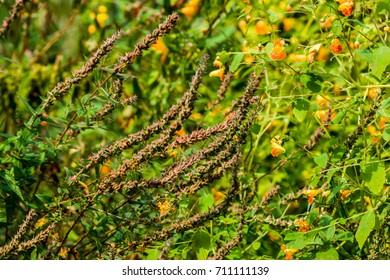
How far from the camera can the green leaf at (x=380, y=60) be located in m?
1.98

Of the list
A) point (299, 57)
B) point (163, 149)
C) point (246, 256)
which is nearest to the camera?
point (163, 149)

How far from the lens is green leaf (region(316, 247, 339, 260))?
211 cm

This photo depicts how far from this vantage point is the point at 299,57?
230 centimetres

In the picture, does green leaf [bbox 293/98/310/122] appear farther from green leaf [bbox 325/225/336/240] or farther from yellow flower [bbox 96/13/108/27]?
yellow flower [bbox 96/13/108/27]

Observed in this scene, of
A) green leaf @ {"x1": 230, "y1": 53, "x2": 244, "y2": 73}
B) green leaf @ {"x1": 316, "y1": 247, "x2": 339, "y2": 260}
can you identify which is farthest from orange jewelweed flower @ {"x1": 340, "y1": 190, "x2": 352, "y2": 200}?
green leaf @ {"x1": 230, "y1": 53, "x2": 244, "y2": 73}

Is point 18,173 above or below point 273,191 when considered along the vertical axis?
above

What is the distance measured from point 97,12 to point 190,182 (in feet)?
7.00

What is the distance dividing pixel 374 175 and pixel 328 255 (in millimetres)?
251

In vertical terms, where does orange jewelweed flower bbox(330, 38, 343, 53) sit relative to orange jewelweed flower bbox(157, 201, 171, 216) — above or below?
above

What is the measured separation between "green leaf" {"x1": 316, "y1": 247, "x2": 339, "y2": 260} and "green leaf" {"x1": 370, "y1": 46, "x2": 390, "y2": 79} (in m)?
0.49

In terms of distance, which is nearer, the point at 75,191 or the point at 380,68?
the point at 380,68

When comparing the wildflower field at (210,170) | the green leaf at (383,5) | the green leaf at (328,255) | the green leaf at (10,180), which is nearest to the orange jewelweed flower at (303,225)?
the wildflower field at (210,170)
